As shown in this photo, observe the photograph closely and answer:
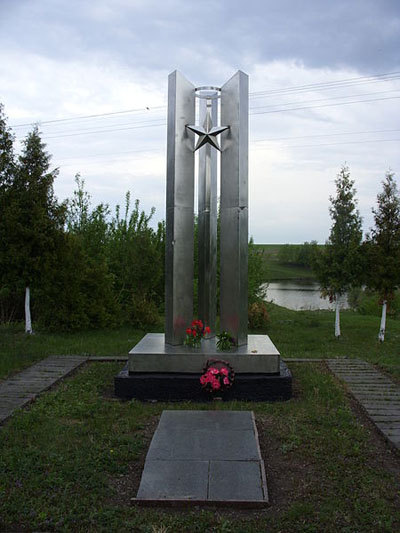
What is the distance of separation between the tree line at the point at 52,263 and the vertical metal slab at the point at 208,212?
3.94 metres

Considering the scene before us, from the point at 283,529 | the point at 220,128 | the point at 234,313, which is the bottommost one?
the point at 283,529

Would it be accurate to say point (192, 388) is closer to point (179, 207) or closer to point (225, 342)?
point (225, 342)

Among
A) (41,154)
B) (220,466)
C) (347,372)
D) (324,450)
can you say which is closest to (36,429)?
(220,466)

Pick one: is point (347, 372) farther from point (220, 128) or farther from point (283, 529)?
point (283, 529)

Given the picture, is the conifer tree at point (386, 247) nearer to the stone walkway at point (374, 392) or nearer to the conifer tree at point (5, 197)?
the stone walkway at point (374, 392)

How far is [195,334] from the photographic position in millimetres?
6035

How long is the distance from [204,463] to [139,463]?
49cm

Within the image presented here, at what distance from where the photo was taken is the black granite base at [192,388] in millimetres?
5551

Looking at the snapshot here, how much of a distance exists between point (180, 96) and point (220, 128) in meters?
0.59

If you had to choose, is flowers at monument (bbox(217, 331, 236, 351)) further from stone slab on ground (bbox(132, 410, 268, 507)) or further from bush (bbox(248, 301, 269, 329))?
bush (bbox(248, 301, 269, 329))

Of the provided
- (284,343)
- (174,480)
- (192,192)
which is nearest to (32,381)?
(192,192)

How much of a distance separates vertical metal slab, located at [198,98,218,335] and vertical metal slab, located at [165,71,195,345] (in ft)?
0.57

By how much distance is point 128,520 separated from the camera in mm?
2975

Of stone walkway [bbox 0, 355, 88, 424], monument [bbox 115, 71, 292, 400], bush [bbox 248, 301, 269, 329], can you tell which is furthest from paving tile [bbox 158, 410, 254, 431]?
bush [bbox 248, 301, 269, 329]
